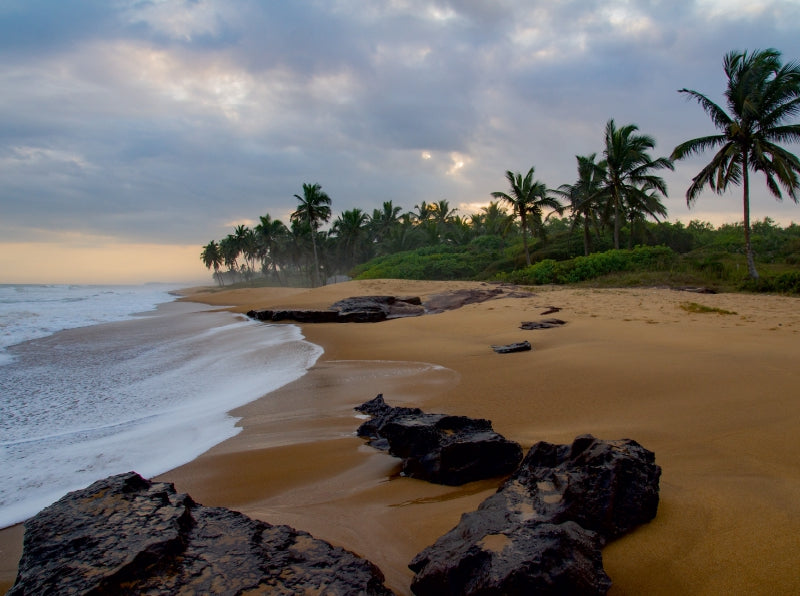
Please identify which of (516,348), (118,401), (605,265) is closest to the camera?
(118,401)

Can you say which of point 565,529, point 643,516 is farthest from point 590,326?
point 565,529

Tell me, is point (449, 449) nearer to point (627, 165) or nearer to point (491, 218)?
point (627, 165)

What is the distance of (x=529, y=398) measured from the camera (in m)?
4.21

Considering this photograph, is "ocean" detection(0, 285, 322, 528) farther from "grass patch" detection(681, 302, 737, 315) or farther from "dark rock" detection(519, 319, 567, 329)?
"grass patch" detection(681, 302, 737, 315)

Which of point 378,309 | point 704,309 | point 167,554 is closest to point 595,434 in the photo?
point 167,554

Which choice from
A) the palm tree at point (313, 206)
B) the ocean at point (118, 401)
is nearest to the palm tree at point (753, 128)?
the ocean at point (118, 401)

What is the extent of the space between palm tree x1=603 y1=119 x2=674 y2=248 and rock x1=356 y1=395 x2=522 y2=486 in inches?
1012

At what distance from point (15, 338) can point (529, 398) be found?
14.4 meters

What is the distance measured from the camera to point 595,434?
3162mm

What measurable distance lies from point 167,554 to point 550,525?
4.74ft

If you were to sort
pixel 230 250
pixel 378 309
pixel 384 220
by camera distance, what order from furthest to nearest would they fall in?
pixel 230 250 → pixel 384 220 → pixel 378 309

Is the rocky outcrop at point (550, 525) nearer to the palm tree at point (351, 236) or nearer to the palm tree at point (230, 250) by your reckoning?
the palm tree at point (351, 236)

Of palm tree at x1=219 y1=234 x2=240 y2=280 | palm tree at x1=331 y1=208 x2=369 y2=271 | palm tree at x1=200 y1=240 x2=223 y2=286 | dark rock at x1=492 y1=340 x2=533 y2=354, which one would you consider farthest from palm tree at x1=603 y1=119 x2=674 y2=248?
palm tree at x1=200 y1=240 x2=223 y2=286

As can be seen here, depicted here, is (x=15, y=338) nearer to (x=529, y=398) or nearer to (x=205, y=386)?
(x=205, y=386)
